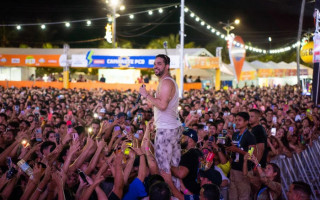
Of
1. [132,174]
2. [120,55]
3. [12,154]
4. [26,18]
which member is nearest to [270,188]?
[132,174]

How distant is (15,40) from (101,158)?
5100cm

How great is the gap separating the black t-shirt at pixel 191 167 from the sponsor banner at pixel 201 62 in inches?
839

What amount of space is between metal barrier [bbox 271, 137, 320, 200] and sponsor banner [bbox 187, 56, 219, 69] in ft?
53.2

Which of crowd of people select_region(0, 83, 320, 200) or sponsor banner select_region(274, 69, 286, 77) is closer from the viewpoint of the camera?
crowd of people select_region(0, 83, 320, 200)

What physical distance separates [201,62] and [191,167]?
73.1 ft

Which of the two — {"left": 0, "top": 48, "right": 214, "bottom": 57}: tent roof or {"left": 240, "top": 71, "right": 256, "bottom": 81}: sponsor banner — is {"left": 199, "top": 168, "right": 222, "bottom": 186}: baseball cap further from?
{"left": 240, "top": 71, "right": 256, "bottom": 81}: sponsor banner

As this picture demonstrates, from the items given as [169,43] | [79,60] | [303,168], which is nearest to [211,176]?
[303,168]

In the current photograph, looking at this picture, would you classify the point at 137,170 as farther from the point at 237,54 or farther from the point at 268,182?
the point at 237,54

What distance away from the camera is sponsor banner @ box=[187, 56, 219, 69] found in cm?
2653

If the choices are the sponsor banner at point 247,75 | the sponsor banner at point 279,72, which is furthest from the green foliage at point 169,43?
the sponsor banner at point 247,75

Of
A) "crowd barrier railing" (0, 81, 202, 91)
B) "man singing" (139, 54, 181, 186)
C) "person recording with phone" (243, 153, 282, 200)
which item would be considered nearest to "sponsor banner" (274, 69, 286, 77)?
"crowd barrier railing" (0, 81, 202, 91)

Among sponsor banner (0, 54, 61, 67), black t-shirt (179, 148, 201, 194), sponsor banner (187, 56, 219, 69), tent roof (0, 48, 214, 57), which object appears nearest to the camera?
black t-shirt (179, 148, 201, 194)

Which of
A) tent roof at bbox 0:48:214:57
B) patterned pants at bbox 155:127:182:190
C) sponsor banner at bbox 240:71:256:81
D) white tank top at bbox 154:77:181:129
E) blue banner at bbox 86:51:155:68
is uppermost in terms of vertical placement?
tent roof at bbox 0:48:214:57

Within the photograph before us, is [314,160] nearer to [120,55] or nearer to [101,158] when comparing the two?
[101,158]
